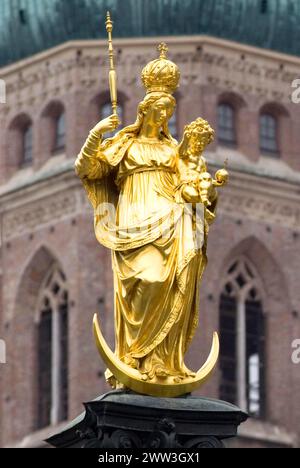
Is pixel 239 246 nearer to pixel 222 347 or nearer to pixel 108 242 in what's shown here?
pixel 222 347

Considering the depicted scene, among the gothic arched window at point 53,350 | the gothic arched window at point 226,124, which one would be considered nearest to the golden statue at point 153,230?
the gothic arched window at point 53,350

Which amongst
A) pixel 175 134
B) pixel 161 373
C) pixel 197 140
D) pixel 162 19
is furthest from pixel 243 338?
pixel 161 373

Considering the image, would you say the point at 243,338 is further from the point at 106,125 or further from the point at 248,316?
the point at 106,125

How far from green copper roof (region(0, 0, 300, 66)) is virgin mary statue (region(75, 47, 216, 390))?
1605 inches

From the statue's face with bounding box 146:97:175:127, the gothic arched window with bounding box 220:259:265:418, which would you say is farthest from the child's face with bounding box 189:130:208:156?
the gothic arched window with bounding box 220:259:265:418

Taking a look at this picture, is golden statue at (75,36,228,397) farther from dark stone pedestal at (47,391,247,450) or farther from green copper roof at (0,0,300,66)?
green copper roof at (0,0,300,66)

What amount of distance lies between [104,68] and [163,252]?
138ft

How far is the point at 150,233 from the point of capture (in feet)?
54.8

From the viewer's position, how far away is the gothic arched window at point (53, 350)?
57.5 metres

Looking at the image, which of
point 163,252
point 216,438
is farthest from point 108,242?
point 216,438

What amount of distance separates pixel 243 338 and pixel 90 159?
41.1 metres

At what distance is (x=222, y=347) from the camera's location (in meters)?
56.2

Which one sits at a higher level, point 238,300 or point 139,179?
point 238,300

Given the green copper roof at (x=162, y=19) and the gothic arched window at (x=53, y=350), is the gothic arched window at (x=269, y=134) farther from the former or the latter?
the gothic arched window at (x=53, y=350)
